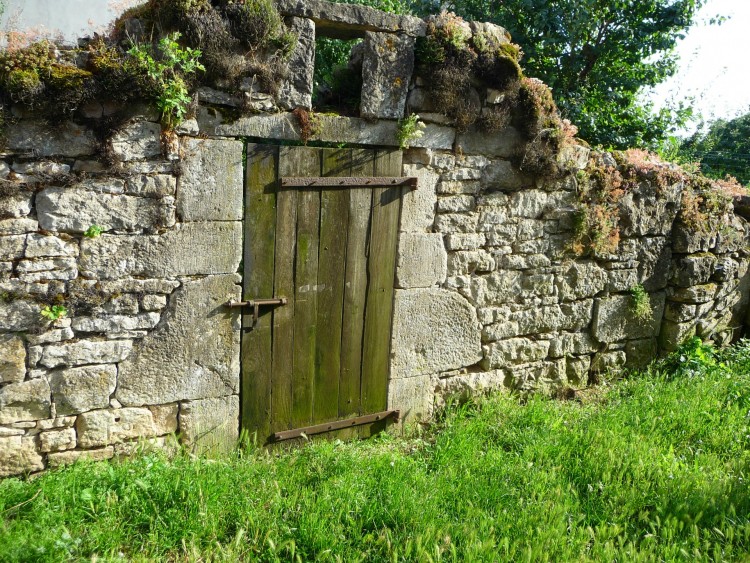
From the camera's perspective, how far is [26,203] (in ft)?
9.97

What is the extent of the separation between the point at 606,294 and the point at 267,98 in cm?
359

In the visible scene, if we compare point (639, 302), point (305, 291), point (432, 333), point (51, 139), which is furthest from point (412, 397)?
point (51, 139)

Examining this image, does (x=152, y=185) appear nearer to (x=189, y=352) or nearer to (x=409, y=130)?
(x=189, y=352)

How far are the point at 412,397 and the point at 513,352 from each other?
3.39ft

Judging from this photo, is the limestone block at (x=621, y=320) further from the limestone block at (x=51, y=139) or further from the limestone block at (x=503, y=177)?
the limestone block at (x=51, y=139)

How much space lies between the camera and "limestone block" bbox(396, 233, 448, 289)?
420 cm

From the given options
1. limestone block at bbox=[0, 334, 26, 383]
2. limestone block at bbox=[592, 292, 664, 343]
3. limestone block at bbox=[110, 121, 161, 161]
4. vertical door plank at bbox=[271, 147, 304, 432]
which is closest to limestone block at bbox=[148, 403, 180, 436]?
vertical door plank at bbox=[271, 147, 304, 432]

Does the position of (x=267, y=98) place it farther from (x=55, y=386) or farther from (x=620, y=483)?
(x=620, y=483)

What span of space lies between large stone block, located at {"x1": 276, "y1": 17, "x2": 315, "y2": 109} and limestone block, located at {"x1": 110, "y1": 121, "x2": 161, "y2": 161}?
31.2 inches

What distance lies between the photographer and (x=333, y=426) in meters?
4.12

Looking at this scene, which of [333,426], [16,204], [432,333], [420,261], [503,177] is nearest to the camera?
[16,204]

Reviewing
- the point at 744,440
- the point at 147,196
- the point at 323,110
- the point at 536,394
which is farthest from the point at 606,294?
the point at 147,196

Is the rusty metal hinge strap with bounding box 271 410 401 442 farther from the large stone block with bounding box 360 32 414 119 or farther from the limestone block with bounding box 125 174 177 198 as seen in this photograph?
the large stone block with bounding box 360 32 414 119

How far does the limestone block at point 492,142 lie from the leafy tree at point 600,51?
5.08 meters
